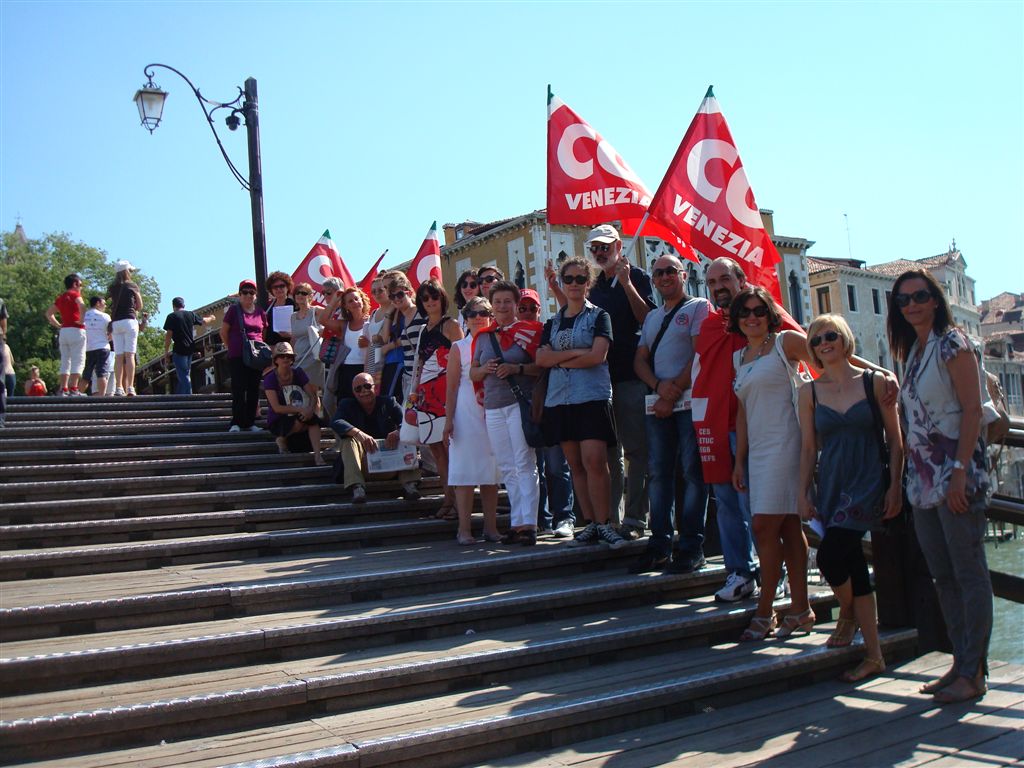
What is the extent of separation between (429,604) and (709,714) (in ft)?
5.60

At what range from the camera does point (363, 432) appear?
8758 millimetres

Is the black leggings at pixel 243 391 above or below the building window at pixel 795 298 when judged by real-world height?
below

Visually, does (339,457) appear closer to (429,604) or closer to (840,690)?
(429,604)

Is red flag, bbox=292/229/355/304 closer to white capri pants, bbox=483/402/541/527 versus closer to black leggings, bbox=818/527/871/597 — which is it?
white capri pants, bbox=483/402/541/527

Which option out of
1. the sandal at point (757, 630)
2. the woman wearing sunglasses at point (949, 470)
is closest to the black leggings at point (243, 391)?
the sandal at point (757, 630)

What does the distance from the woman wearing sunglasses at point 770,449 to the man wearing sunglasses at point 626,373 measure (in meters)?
1.28

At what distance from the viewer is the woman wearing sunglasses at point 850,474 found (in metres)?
5.46

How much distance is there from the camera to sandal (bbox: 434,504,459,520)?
8.15m

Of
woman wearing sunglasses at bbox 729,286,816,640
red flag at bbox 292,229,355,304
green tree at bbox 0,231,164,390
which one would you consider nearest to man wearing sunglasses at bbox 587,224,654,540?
woman wearing sunglasses at bbox 729,286,816,640

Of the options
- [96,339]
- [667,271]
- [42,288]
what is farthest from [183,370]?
[42,288]

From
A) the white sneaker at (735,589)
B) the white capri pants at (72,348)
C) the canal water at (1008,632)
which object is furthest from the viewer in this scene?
the canal water at (1008,632)

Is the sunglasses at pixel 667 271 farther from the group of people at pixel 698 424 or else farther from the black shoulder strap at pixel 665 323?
the black shoulder strap at pixel 665 323

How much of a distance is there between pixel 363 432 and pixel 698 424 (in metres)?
3.37

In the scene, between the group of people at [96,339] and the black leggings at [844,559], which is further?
the group of people at [96,339]
